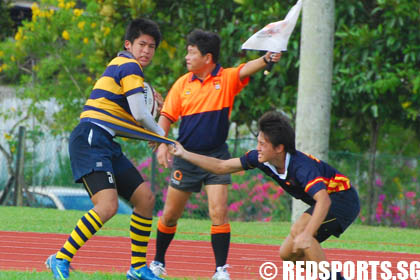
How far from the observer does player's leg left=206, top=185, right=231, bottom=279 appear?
6980mm

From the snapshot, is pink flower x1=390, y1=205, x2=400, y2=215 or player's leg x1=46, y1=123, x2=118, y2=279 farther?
pink flower x1=390, y1=205, x2=400, y2=215

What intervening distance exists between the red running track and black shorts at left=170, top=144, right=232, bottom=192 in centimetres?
78

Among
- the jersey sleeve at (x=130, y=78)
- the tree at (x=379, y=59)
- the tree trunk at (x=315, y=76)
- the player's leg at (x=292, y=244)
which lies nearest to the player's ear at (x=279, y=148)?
the player's leg at (x=292, y=244)

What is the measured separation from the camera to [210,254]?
29.1 feet

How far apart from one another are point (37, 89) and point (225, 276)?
13.6 metres

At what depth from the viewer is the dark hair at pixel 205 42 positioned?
289 inches

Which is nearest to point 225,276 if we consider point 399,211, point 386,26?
point 386,26

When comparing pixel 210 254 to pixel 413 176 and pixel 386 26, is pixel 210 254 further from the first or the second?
pixel 413 176

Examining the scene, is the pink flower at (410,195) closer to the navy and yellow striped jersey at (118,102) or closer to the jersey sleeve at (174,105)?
the jersey sleeve at (174,105)

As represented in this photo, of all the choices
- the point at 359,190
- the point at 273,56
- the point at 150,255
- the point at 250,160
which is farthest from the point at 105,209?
the point at 359,190

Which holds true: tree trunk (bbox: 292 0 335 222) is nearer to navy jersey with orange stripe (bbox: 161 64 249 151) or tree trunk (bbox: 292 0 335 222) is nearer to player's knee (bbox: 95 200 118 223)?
navy jersey with orange stripe (bbox: 161 64 249 151)

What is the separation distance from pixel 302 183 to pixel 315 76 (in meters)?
6.62

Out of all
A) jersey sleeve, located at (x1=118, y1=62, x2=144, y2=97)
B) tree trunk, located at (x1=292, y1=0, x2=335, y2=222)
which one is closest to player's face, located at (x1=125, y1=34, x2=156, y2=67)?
jersey sleeve, located at (x1=118, y1=62, x2=144, y2=97)

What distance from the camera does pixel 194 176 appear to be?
7273 mm
